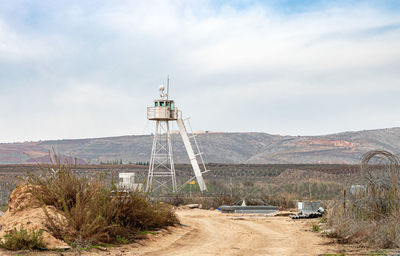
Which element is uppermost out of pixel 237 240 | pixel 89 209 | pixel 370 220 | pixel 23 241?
pixel 89 209

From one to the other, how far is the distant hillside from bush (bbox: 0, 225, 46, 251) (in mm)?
128576

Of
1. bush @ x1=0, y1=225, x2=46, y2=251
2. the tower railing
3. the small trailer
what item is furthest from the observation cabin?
bush @ x1=0, y1=225, x2=46, y2=251

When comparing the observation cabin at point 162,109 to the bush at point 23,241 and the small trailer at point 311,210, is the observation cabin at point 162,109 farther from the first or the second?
the bush at point 23,241

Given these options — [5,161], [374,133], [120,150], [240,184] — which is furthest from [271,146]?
Result: [240,184]

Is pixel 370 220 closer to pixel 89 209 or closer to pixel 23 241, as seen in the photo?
pixel 89 209

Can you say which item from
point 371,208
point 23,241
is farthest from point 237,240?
point 23,241

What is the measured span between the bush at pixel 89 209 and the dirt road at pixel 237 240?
2.72 feet

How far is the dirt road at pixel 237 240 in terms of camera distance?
16672 millimetres

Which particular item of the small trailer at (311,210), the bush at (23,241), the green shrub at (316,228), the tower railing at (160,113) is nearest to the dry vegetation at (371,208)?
the green shrub at (316,228)

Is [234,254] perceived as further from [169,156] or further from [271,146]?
[271,146]

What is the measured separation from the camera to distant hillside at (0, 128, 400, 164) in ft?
492

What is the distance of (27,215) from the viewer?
1755cm

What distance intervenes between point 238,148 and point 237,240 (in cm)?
15597

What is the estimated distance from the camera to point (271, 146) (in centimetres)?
17388
